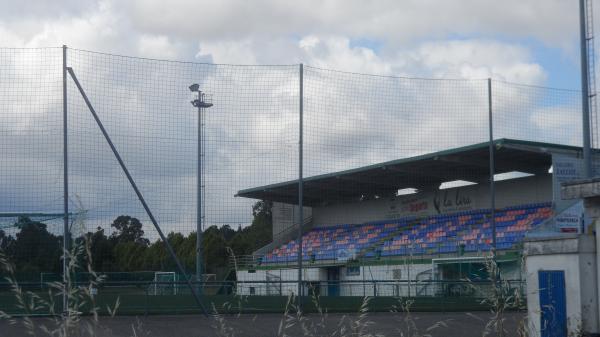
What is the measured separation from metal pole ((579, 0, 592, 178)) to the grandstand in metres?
2.27

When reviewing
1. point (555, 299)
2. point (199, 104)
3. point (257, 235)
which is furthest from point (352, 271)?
point (199, 104)

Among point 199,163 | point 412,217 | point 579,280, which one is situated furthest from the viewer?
point 412,217

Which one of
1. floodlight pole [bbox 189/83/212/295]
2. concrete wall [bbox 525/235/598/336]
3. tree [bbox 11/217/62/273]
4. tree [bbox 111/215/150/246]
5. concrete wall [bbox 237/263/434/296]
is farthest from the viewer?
concrete wall [bbox 237/263/434/296]

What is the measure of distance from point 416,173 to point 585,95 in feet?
17.8

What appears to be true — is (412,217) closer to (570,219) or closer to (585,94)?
(570,219)

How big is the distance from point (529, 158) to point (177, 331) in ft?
45.5

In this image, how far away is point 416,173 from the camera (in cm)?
2075

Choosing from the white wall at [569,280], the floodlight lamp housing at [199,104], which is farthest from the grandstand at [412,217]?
the white wall at [569,280]

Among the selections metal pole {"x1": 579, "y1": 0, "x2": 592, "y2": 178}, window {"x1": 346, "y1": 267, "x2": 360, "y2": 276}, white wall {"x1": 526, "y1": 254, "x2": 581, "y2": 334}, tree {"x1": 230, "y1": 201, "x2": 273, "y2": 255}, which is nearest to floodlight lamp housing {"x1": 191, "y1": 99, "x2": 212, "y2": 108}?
tree {"x1": 230, "y1": 201, "x2": 273, "y2": 255}

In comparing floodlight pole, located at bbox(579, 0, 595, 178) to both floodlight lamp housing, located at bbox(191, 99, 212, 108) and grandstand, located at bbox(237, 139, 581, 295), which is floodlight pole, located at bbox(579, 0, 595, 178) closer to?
grandstand, located at bbox(237, 139, 581, 295)

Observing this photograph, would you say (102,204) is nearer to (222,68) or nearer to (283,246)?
(222,68)

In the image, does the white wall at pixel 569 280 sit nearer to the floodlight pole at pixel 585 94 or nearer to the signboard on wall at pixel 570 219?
the floodlight pole at pixel 585 94

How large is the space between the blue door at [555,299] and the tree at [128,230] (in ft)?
22.1

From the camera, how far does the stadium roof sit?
1590 cm
